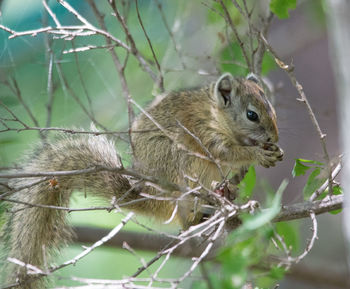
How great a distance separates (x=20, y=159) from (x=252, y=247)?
7.06 feet

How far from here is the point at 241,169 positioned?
12.3 ft

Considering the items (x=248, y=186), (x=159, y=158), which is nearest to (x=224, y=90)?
(x=159, y=158)

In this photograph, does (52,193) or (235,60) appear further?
(235,60)

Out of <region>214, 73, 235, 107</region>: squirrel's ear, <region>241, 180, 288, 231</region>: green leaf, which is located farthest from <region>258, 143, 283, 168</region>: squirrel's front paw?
<region>241, 180, 288, 231</region>: green leaf

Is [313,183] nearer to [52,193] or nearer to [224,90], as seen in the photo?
[224,90]

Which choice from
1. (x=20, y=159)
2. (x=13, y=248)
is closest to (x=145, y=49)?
(x=20, y=159)

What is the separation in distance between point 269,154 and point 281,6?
35.0 inches

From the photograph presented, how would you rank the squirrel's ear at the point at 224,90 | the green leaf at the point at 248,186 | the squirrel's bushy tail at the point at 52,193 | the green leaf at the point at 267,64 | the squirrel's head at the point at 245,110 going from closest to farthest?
the green leaf at the point at 248,186
the squirrel's bushy tail at the point at 52,193
the squirrel's head at the point at 245,110
the squirrel's ear at the point at 224,90
the green leaf at the point at 267,64

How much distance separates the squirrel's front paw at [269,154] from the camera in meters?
3.36

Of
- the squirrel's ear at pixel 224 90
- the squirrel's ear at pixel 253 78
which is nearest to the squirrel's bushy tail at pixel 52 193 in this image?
the squirrel's ear at pixel 224 90

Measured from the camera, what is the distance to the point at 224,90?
355 centimetres

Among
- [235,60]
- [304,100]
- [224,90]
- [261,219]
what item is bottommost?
[261,219]

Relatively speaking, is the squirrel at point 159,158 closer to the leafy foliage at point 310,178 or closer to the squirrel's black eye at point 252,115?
the squirrel's black eye at point 252,115

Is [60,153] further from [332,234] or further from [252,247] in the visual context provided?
[332,234]
